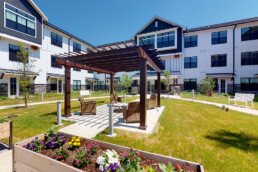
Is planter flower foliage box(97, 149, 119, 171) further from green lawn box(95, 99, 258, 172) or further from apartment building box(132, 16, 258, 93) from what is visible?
apartment building box(132, 16, 258, 93)

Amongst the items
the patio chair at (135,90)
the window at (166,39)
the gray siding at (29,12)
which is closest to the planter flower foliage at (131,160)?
the patio chair at (135,90)

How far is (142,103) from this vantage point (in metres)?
5.19

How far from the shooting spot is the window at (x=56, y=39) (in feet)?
66.6

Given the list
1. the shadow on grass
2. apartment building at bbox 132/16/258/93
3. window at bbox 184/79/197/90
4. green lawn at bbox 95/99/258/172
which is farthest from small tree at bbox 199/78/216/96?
the shadow on grass

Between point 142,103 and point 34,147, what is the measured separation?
393 centimetres

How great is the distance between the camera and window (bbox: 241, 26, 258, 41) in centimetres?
1848

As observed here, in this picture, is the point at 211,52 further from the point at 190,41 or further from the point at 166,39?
the point at 166,39

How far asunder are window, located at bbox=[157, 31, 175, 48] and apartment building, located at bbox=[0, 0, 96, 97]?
58.1ft

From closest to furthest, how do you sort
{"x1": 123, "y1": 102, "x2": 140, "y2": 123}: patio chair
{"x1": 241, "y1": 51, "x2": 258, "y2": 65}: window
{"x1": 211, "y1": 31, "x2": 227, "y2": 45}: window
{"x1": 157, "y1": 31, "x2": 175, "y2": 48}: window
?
{"x1": 123, "y1": 102, "x2": 140, "y2": 123}: patio chair < {"x1": 241, "y1": 51, "x2": 258, "y2": 65}: window < {"x1": 211, "y1": 31, "x2": 227, "y2": 45}: window < {"x1": 157, "y1": 31, "x2": 175, "y2": 48}: window

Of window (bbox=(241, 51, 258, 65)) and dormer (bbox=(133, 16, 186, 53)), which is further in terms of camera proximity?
dormer (bbox=(133, 16, 186, 53))

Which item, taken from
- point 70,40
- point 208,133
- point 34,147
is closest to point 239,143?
point 208,133

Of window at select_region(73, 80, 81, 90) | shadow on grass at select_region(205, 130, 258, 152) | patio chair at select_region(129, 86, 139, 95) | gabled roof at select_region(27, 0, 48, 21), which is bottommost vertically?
shadow on grass at select_region(205, 130, 258, 152)

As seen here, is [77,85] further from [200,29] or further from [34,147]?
[200,29]

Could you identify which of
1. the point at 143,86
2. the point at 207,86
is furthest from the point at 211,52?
the point at 143,86
